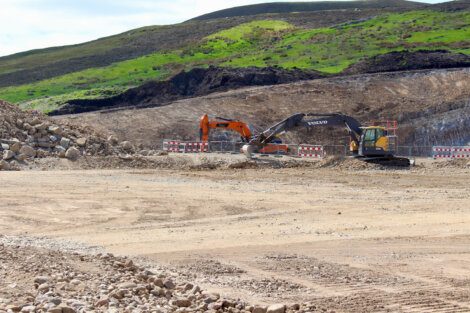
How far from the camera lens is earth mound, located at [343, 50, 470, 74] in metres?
61.3

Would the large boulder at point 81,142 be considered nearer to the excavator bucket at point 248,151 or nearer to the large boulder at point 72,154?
the large boulder at point 72,154

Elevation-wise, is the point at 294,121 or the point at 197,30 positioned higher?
the point at 197,30

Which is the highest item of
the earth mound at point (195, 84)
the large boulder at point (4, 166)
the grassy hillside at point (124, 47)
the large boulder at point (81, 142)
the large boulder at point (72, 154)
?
the grassy hillside at point (124, 47)

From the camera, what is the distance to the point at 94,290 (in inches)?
432

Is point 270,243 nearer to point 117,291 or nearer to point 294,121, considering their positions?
point 117,291

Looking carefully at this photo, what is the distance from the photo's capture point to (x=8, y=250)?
1377 cm

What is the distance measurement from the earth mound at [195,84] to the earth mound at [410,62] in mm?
3545

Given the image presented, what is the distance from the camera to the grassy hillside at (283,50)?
7238cm

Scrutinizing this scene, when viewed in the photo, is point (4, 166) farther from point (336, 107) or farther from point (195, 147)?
point (336, 107)

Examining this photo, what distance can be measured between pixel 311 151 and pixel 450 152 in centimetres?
665

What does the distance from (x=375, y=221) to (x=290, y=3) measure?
402ft

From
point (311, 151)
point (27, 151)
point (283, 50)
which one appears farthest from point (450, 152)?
point (283, 50)

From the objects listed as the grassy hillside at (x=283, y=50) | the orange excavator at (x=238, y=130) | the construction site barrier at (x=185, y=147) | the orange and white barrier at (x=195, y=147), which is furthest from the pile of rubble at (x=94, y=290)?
the grassy hillside at (x=283, y=50)

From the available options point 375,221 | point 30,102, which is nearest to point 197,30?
point 30,102
